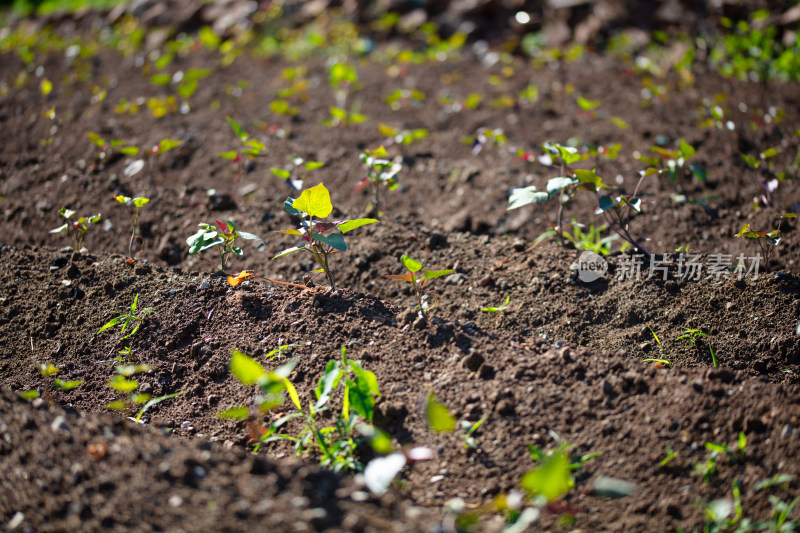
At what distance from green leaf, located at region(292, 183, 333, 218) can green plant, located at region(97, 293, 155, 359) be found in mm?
642

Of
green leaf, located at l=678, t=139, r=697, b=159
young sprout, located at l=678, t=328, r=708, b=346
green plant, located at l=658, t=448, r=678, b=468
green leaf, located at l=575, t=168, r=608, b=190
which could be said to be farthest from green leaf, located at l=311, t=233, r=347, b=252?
green leaf, located at l=678, t=139, r=697, b=159

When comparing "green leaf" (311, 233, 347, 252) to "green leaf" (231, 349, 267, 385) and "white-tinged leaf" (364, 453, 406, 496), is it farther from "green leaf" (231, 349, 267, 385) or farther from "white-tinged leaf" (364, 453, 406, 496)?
"white-tinged leaf" (364, 453, 406, 496)

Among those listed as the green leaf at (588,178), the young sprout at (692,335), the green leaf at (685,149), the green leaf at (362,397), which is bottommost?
the young sprout at (692,335)

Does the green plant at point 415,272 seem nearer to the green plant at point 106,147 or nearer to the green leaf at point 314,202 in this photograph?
the green leaf at point 314,202

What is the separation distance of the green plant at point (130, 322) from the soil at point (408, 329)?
0.04m

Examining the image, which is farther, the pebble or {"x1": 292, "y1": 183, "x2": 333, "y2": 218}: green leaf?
{"x1": 292, "y1": 183, "x2": 333, "y2": 218}: green leaf

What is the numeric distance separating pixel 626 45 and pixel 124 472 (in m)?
4.86

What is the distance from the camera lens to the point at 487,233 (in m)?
2.75

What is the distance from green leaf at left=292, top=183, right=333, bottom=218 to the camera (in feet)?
5.81

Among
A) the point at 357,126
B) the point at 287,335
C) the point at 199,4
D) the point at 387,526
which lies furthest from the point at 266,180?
the point at 199,4

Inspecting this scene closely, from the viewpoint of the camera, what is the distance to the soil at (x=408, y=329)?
1311mm

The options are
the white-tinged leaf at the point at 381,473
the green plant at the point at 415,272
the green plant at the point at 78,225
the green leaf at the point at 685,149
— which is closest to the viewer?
the white-tinged leaf at the point at 381,473

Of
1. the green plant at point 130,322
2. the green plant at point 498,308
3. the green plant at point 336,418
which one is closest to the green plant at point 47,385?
the green plant at point 130,322

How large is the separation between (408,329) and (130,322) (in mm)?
914
